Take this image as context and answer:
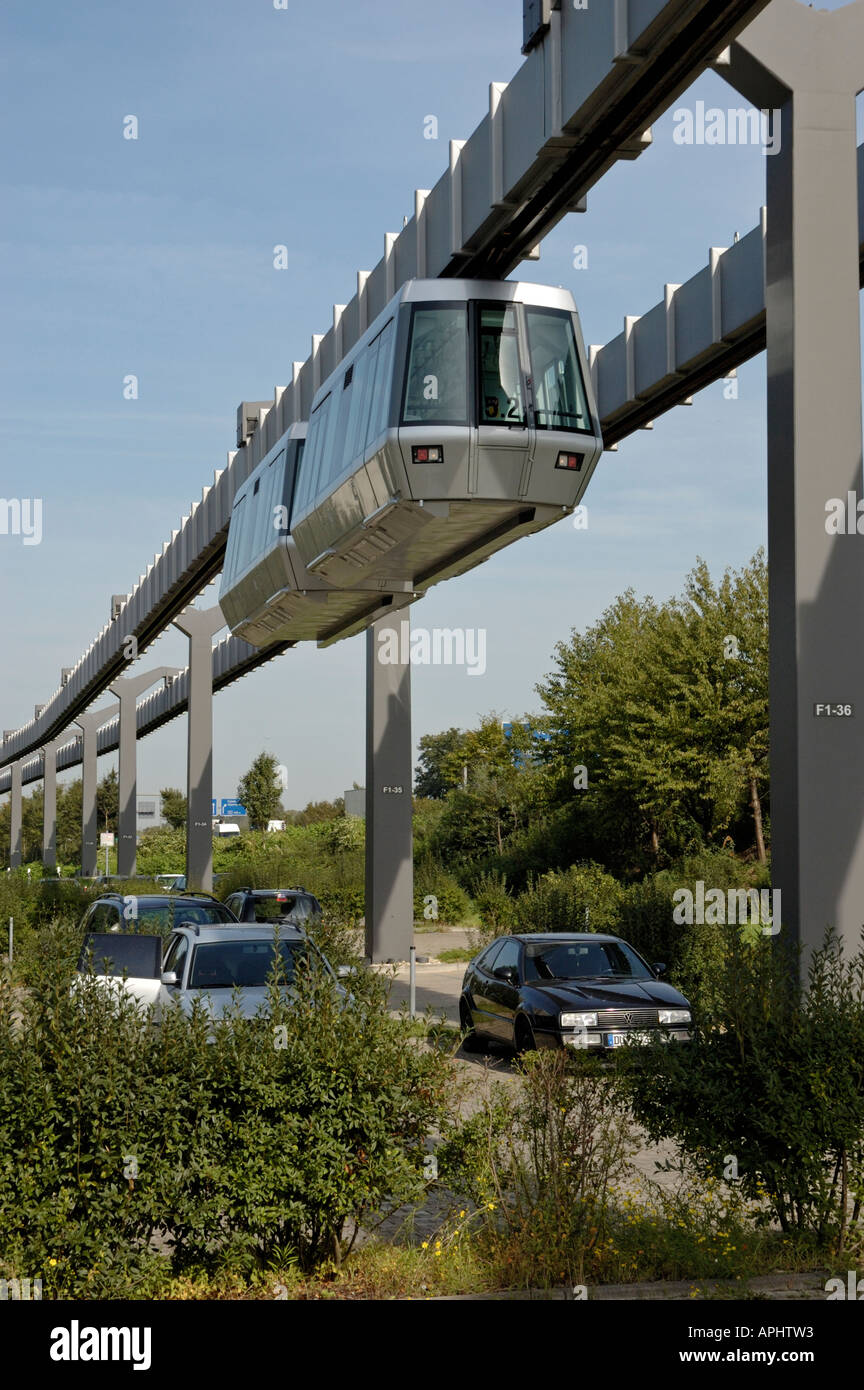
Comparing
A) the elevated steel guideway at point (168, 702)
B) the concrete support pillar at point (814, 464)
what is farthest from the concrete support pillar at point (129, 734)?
the concrete support pillar at point (814, 464)

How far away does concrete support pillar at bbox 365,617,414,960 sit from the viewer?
3005cm

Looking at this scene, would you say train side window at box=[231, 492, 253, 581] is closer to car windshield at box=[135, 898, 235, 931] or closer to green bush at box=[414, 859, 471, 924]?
car windshield at box=[135, 898, 235, 931]

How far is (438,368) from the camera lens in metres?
14.5

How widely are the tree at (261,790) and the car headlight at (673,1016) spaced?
327 feet

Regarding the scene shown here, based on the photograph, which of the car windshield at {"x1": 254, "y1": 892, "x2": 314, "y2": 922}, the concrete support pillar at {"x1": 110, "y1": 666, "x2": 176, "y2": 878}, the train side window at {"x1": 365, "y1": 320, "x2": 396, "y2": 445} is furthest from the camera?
the concrete support pillar at {"x1": 110, "y1": 666, "x2": 176, "y2": 878}

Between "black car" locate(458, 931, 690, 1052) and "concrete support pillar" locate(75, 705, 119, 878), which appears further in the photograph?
"concrete support pillar" locate(75, 705, 119, 878)

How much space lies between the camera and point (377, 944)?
30.0 m

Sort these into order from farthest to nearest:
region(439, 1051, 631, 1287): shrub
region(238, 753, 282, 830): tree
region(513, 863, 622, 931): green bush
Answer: region(238, 753, 282, 830): tree → region(513, 863, 622, 931): green bush → region(439, 1051, 631, 1287): shrub

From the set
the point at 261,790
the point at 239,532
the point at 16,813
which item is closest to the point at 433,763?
the point at 261,790

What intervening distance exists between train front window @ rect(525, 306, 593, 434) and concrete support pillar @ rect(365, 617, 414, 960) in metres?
15.9

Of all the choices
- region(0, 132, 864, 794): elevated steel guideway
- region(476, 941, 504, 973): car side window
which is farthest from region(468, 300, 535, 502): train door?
region(476, 941, 504, 973): car side window

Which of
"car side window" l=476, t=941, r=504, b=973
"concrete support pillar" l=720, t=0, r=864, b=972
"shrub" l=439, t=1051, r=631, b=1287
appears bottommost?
"shrub" l=439, t=1051, r=631, b=1287

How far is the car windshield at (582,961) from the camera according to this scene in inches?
630

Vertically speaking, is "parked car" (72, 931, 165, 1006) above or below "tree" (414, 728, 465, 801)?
below
